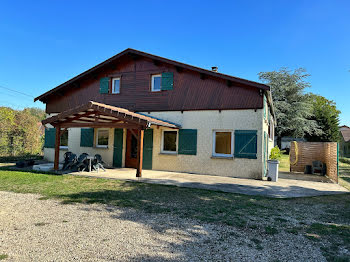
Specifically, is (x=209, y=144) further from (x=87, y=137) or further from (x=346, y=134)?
(x=346, y=134)

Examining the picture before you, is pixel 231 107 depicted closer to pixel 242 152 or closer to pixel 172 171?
pixel 242 152

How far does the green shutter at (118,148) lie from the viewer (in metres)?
11.7

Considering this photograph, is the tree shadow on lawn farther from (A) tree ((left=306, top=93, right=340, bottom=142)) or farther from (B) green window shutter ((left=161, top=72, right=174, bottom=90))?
(A) tree ((left=306, top=93, right=340, bottom=142))

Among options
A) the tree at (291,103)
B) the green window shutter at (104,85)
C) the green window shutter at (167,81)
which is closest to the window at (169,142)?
the green window shutter at (167,81)

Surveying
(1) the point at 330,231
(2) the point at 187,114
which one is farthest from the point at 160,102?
(1) the point at 330,231

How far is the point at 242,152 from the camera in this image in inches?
380

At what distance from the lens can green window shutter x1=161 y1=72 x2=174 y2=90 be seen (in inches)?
438

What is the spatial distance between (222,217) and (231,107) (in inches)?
245

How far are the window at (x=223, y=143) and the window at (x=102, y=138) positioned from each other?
5893mm

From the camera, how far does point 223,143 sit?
10.2 m

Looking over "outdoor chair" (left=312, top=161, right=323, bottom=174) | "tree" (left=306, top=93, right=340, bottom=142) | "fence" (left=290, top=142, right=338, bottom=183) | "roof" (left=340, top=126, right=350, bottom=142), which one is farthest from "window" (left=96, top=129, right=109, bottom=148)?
"roof" (left=340, top=126, right=350, bottom=142)

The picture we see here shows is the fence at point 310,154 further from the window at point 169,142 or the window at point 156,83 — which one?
the window at point 156,83

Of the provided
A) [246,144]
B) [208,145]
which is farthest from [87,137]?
[246,144]

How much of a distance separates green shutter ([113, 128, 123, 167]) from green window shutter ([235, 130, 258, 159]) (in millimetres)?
5814
